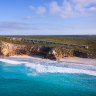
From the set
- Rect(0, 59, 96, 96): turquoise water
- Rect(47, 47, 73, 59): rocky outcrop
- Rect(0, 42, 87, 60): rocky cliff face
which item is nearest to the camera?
Rect(0, 59, 96, 96): turquoise water

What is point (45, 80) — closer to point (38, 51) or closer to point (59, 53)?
point (59, 53)

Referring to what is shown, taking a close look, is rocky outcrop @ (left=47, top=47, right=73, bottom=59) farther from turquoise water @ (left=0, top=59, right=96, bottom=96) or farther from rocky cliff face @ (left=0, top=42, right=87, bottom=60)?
turquoise water @ (left=0, top=59, right=96, bottom=96)

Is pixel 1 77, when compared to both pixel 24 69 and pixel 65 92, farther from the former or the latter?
pixel 65 92

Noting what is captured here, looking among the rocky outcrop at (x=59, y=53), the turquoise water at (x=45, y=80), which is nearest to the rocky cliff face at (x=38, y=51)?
the rocky outcrop at (x=59, y=53)

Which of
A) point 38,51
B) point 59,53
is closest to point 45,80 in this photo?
point 59,53

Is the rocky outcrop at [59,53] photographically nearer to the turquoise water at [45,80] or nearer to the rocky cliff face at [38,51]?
the rocky cliff face at [38,51]

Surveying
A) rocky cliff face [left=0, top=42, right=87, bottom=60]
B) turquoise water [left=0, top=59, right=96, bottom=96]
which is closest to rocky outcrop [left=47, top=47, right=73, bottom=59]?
rocky cliff face [left=0, top=42, right=87, bottom=60]
